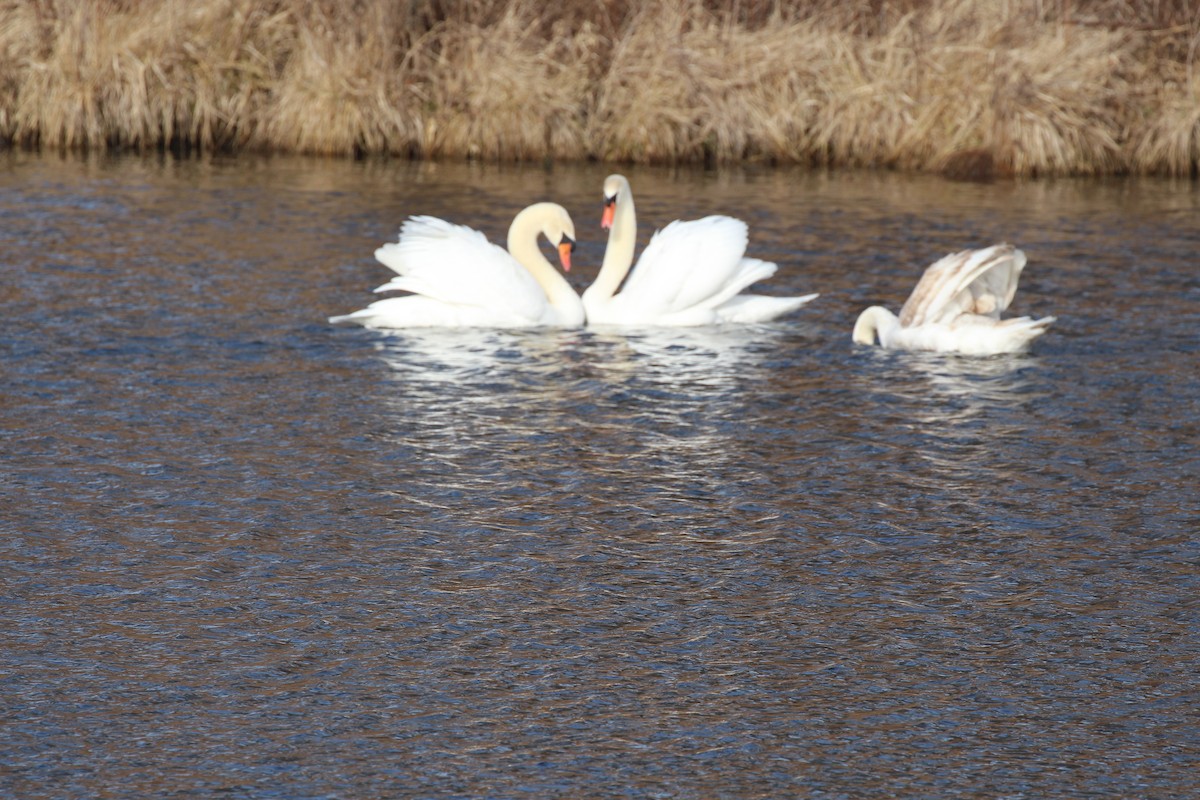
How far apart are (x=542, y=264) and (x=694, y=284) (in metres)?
1.10

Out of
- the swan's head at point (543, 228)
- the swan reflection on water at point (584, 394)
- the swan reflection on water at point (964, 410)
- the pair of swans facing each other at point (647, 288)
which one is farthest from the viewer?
the swan's head at point (543, 228)

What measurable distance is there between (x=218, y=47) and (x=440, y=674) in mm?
16471

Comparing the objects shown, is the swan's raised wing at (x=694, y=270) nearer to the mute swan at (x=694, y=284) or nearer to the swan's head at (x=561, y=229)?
the mute swan at (x=694, y=284)

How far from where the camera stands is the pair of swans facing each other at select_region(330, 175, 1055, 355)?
1102 cm

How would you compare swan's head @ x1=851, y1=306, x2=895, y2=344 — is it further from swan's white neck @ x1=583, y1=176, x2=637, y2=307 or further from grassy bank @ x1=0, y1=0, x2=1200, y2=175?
grassy bank @ x1=0, y1=0, x2=1200, y2=175

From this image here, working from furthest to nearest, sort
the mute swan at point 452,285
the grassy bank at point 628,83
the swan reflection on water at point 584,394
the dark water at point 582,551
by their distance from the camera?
the grassy bank at point 628,83 < the mute swan at point 452,285 < the swan reflection on water at point 584,394 < the dark water at point 582,551

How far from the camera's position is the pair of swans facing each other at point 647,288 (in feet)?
36.2

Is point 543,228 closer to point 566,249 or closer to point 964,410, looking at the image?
point 566,249

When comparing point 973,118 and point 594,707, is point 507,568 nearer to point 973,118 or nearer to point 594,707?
point 594,707

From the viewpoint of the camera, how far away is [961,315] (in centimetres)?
1105

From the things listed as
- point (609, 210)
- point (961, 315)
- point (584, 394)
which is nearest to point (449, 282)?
point (609, 210)

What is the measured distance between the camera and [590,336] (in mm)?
11742

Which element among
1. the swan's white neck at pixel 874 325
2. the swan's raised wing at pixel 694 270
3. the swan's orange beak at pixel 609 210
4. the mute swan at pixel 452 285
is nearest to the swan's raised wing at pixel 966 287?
the swan's white neck at pixel 874 325

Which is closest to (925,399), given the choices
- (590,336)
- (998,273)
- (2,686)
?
(998,273)
